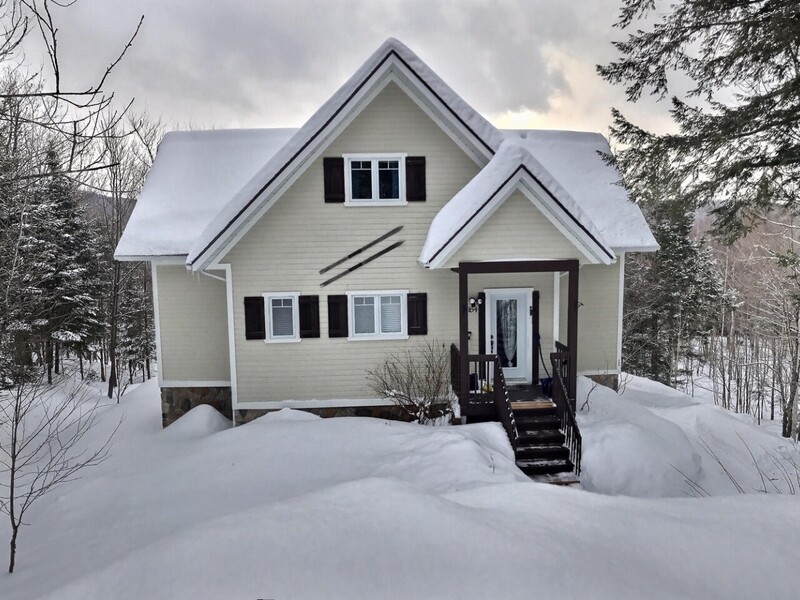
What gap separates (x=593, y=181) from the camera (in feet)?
40.7

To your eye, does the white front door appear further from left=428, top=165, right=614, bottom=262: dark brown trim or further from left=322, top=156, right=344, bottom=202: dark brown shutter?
left=322, top=156, right=344, bottom=202: dark brown shutter

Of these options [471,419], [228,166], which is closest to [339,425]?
[471,419]

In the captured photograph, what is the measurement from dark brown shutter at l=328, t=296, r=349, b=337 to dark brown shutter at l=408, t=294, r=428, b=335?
1.52 metres

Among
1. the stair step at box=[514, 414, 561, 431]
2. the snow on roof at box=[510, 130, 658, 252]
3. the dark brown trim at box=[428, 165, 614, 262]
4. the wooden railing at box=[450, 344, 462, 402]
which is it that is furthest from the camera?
the snow on roof at box=[510, 130, 658, 252]

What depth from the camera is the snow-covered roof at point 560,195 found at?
8867 millimetres

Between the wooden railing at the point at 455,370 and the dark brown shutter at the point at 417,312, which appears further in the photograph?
the dark brown shutter at the point at 417,312

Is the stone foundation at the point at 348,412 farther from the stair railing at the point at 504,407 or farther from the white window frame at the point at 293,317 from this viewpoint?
the stair railing at the point at 504,407

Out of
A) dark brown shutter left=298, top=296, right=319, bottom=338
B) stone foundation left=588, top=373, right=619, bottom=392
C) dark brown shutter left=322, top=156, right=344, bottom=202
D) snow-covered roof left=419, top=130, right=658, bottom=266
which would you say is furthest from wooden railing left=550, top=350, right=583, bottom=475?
dark brown shutter left=322, top=156, right=344, bottom=202

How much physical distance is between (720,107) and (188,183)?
12280mm

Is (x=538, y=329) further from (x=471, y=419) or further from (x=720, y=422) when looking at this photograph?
(x=720, y=422)

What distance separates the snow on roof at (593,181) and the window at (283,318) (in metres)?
7.00

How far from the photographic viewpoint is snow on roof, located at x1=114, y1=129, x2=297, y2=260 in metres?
10.8

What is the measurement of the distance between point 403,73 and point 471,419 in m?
7.70

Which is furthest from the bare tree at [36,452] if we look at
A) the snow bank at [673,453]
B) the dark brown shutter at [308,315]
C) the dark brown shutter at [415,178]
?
the snow bank at [673,453]
